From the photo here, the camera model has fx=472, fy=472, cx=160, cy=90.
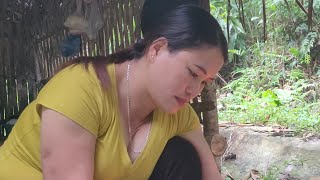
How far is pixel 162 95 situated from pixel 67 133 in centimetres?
23

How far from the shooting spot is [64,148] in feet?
3.43

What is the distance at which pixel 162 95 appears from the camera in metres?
1.10

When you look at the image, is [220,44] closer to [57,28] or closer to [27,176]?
[27,176]

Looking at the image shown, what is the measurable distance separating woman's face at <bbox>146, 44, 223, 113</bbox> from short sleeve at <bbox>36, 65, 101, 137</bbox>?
137mm

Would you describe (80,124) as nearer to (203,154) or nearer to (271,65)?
(203,154)

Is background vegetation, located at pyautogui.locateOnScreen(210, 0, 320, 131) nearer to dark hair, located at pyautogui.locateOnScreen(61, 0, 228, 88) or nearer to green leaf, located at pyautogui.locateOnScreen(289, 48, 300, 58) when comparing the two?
green leaf, located at pyautogui.locateOnScreen(289, 48, 300, 58)

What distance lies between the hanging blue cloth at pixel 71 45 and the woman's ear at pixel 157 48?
38.2 inches

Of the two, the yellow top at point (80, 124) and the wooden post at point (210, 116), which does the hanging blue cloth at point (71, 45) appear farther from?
the yellow top at point (80, 124)

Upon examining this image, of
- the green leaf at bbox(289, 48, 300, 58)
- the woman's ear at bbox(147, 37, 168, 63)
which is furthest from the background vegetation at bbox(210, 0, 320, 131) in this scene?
the woman's ear at bbox(147, 37, 168, 63)

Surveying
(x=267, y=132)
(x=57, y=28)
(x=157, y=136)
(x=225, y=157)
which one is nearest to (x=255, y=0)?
(x=267, y=132)

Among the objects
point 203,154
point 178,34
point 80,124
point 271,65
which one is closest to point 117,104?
point 80,124

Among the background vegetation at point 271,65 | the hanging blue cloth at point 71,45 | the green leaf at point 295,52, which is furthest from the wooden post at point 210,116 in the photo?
the green leaf at point 295,52

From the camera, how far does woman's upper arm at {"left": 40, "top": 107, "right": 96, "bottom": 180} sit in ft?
3.40

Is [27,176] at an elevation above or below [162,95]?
below
